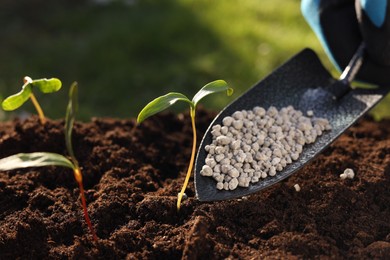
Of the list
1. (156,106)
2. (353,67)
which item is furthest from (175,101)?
(353,67)

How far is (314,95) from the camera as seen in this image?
6.60 feet

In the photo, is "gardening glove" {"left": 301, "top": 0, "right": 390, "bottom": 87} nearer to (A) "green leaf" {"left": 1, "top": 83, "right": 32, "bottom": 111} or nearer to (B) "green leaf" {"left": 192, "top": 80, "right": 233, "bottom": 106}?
(B) "green leaf" {"left": 192, "top": 80, "right": 233, "bottom": 106}

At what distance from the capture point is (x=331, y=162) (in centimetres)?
181

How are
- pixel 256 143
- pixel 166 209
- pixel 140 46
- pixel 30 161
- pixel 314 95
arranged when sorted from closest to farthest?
pixel 30 161, pixel 166 209, pixel 256 143, pixel 314 95, pixel 140 46

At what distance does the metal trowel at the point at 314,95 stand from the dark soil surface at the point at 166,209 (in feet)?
0.32

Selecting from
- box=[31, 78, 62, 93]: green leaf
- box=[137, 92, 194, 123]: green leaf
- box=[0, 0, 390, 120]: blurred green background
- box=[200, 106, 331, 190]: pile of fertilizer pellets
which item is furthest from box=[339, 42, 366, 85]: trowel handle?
box=[31, 78, 62, 93]: green leaf

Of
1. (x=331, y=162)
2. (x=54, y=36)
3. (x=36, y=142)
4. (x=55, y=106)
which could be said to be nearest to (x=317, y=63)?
(x=331, y=162)

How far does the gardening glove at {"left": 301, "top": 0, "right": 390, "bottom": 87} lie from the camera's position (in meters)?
1.95

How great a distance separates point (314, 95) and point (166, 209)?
0.71 metres

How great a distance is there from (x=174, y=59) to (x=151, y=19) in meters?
0.41

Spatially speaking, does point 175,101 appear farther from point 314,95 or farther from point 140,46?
point 140,46

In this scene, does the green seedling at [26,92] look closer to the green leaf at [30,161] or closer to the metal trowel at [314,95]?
the green leaf at [30,161]

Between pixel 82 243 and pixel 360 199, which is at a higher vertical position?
pixel 82 243

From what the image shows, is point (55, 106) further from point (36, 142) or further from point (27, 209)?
point (27, 209)
